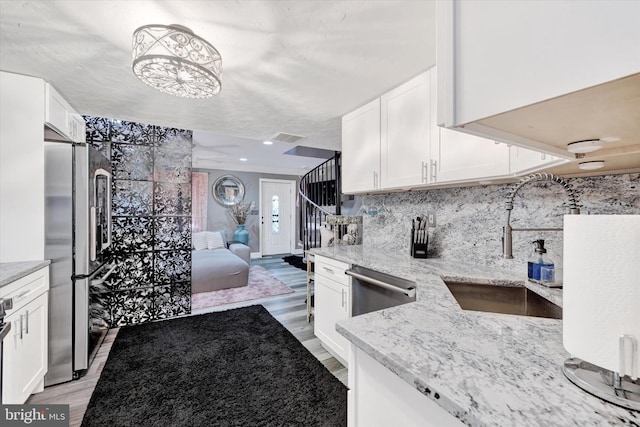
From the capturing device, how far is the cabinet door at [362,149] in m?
2.34

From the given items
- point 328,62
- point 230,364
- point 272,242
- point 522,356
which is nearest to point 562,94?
point 522,356

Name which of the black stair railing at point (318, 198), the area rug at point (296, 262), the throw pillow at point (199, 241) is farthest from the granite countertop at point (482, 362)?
the throw pillow at point (199, 241)

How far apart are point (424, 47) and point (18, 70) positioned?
2.71 meters

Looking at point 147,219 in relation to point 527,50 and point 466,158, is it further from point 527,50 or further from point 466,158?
point 527,50

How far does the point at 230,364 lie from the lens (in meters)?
2.22

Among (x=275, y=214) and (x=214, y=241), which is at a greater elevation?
(x=275, y=214)

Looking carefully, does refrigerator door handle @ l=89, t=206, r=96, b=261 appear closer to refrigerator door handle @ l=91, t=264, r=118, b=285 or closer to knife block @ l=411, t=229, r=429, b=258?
refrigerator door handle @ l=91, t=264, r=118, b=285

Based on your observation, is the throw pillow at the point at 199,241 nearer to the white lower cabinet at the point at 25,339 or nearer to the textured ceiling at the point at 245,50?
the textured ceiling at the point at 245,50

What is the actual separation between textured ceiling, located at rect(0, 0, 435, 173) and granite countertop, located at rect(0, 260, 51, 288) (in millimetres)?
1329

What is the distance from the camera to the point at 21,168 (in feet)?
6.17

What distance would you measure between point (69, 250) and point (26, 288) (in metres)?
0.40

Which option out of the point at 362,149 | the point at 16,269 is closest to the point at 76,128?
the point at 16,269

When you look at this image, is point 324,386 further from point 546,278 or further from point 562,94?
point 562,94

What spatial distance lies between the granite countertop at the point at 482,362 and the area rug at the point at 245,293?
3276mm
